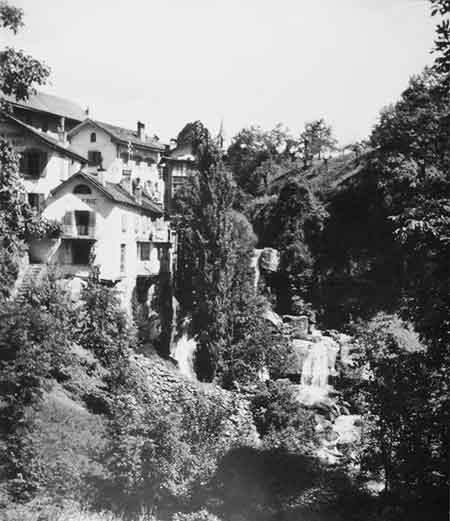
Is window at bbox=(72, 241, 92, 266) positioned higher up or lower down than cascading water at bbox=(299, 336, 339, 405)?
higher up

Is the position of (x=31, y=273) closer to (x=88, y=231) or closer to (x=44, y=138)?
(x=88, y=231)

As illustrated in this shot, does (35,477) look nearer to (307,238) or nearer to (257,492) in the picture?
(257,492)

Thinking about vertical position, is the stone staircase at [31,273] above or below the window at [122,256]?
below

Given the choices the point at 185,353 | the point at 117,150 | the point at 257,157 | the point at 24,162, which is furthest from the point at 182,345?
the point at 257,157

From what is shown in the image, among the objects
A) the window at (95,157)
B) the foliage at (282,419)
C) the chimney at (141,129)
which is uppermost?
the chimney at (141,129)

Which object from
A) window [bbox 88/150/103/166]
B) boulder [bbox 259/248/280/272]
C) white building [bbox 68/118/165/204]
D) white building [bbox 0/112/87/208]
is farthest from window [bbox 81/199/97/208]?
boulder [bbox 259/248/280/272]

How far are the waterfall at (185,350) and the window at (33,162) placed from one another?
14598 mm

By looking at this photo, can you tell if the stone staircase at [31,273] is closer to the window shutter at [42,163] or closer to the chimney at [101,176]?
the window shutter at [42,163]

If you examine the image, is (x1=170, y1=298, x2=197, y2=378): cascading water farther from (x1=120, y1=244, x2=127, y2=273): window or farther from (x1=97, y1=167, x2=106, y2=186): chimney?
(x1=97, y1=167, x2=106, y2=186): chimney

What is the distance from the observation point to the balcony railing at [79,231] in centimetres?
3003

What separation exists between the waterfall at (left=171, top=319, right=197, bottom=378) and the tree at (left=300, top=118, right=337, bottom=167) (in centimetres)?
4621

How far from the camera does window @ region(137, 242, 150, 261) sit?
3444 cm

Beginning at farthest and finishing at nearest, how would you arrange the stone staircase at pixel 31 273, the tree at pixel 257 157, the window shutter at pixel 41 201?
1. the tree at pixel 257 157
2. the window shutter at pixel 41 201
3. the stone staircase at pixel 31 273

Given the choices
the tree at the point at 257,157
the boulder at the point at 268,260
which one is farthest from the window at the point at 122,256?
the tree at the point at 257,157
